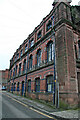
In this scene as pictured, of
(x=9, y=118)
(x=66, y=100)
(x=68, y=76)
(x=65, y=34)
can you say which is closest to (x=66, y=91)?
(x=66, y=100)

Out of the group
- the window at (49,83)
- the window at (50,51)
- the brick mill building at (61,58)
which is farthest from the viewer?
the window at (50,51)

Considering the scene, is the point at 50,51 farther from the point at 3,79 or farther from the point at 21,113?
the point at 3,79

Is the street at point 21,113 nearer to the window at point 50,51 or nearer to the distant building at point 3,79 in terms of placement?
the window at point 50,51

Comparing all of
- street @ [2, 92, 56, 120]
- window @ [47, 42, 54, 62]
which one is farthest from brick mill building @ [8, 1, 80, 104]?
street @ [2, 92, 56, 120]

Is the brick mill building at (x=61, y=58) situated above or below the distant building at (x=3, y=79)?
above

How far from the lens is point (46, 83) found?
38.5ft

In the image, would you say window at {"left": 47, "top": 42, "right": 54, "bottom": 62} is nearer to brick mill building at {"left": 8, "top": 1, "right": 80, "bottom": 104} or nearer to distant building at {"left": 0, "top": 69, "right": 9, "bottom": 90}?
brick mill building at {"left": 8, "top": 1, "right": 80, "bottom": 104}

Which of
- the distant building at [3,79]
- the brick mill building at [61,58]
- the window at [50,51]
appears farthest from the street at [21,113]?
the distant building at [3,79]

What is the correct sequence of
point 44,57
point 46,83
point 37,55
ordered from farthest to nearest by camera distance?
1. point 37,55
2. point 44,57
3. point 46,83

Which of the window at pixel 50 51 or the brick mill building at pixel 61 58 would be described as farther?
the window at pixel 50 51

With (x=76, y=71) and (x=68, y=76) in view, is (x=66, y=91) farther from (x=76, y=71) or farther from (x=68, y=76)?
(x=76, y=71)

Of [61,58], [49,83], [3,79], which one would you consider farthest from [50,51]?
[3,79]

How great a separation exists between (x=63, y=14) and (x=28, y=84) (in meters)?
12.3

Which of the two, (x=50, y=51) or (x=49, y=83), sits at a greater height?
(x=50, y=51)
